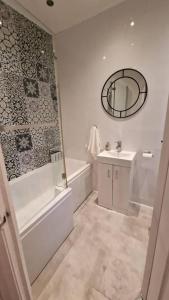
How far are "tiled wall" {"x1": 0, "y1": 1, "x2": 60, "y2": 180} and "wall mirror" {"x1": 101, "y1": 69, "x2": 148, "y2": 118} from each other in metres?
0.86

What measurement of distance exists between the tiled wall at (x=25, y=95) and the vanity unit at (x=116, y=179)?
2.58 ft

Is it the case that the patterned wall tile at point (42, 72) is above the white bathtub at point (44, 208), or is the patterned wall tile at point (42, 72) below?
above

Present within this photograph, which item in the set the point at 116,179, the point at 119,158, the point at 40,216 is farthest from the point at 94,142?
the point at 40,216

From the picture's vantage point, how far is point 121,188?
1.93 m

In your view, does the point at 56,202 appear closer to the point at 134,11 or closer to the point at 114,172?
the point at 114,172

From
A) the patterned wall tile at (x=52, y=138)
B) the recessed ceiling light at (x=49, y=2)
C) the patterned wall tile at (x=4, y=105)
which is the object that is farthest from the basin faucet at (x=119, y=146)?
the recessed ceiling light at (x=49, y=2)

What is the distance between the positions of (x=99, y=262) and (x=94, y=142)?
1.48 meters

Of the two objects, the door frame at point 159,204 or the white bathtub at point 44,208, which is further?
the white bathtub at point 44,208

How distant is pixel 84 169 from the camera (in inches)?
89.4

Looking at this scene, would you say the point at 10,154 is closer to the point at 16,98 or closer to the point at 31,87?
the point at 16,98

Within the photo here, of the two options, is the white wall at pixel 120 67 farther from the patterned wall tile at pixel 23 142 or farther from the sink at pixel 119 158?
the patterned wall tile at pixel 23 142

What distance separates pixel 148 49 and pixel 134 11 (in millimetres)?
464

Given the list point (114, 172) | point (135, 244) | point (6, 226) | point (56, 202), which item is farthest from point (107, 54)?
point (135, 244)

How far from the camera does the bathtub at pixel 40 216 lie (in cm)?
119
